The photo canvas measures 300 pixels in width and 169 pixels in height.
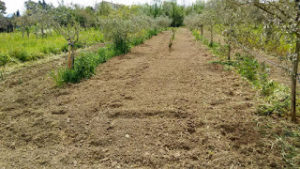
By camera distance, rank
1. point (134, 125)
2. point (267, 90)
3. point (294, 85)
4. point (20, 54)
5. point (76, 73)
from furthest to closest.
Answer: point (20, 54) < point (76, 73) < point (267, 90) < point (134, 125) < point (294, 85)

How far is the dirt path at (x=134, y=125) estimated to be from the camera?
2.17m

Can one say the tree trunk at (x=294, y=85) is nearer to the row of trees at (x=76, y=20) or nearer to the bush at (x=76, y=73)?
the bush at (x=76, y=73)

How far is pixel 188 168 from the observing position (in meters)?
2.01

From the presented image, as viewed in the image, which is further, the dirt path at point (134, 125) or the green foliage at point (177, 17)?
the green foliage at point (177, 17)

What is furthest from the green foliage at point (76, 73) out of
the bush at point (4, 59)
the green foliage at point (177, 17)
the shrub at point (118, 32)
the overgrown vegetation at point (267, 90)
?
the green foliage at point (177, 17)

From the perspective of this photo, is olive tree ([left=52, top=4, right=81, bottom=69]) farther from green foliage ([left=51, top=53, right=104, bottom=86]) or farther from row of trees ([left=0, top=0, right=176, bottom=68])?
green foliage ([left=51, top=53, right=104, bottom=86])

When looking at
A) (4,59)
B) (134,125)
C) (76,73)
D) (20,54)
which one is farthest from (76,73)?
(20,54)

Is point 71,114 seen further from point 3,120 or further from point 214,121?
point 214,121

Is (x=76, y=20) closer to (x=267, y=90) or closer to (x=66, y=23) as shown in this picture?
(x=66, y=23)

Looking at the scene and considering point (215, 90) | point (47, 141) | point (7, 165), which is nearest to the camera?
point (7, 165)

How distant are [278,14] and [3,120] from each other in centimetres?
414

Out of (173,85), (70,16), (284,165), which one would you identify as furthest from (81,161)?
(70,16)

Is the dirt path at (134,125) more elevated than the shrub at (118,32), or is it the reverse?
the shrub at (118,32)

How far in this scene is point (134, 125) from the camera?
2.78 metres
